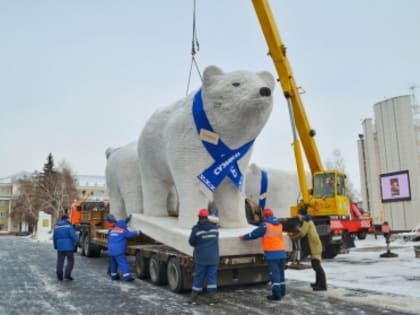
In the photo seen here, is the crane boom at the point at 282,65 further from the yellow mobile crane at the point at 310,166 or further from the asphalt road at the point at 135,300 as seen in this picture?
the asphalt road at the point at 135,300

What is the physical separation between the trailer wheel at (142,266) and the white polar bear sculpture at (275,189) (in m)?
7.39

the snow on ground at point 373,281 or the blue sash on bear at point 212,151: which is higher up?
the blue sash on bear at point 212,151

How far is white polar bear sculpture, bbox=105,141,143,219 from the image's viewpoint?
→ 10.2 meters

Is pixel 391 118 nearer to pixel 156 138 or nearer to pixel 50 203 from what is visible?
pixel 156 138

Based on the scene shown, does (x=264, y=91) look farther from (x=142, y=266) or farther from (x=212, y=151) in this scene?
(x=142, y=266)

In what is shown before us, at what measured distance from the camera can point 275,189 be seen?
1567 centimetres

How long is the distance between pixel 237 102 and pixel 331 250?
24.8 ft

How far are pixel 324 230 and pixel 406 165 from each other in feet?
61.9

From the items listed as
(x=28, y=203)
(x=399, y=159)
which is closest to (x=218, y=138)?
(x=399, y=159)

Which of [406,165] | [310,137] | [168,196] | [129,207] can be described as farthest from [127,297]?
[406,165]

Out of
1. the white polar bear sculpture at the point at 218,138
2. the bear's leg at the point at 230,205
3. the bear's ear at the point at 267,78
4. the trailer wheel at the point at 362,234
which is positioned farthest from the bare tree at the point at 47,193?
the bear's ear at the point at 267,78

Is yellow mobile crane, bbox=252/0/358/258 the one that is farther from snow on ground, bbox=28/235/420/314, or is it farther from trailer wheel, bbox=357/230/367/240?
trailer wheel, bbox=357/230/367/240

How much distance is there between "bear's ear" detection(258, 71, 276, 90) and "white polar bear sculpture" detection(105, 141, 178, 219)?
3.58 metres

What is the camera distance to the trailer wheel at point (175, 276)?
673cm
